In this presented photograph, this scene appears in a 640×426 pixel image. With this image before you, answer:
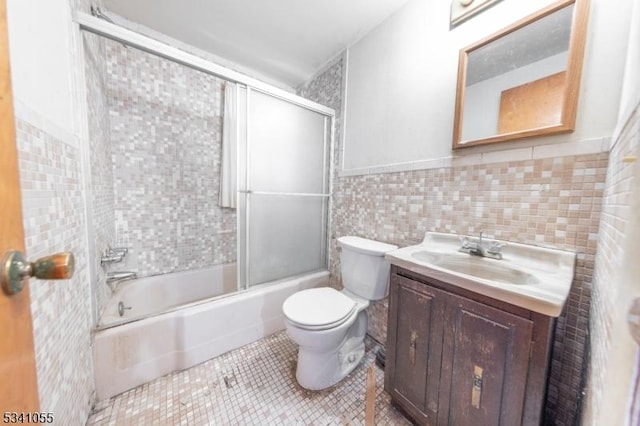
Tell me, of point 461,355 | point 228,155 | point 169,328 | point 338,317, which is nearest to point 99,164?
point 228,155

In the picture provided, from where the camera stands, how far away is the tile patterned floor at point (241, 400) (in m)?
1.07

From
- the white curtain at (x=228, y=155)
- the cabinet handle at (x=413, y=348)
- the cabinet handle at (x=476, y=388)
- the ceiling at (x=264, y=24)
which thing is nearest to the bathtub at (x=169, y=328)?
the white curtain at (x=228, y=155)

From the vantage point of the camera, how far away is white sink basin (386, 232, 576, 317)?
682 millimetres

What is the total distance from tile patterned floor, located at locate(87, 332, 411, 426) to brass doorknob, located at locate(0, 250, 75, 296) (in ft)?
3.64

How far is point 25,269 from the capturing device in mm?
358

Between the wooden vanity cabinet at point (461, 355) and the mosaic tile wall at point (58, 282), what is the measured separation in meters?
1.28

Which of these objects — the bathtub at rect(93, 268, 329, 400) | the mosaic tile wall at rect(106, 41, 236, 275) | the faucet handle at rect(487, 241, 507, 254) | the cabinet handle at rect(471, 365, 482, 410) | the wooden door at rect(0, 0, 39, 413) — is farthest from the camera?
the mosaic tile wall at rect(106, 41, 236, 275)

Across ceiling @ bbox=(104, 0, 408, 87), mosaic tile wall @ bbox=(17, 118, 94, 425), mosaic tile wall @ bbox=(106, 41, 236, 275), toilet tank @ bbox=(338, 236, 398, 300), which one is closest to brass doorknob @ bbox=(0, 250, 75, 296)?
mosaic tile wall @ bbox=(17, 118, 94, 425)

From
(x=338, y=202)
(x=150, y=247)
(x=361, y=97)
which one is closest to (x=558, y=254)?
(x=338, y=202)

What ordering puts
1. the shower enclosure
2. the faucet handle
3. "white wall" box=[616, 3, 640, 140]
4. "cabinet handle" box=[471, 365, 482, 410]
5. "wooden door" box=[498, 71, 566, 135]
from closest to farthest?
1. "white wall" box=[616, 3, 640, 140]
2. "cabinet handle" box=[471, 365, 482, 410]
3. "wooden door" box=[498, 71, 566, 135]
4. the faucet handle
5. the shower enclosure

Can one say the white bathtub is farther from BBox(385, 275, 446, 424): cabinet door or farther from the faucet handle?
the faucet handle

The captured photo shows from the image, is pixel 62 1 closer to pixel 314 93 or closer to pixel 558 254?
pixel 314 93

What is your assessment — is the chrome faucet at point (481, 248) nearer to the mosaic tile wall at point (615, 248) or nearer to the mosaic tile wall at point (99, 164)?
the mosaic tile wall at point (615, 248)

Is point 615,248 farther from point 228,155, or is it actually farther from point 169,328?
point 228,155
